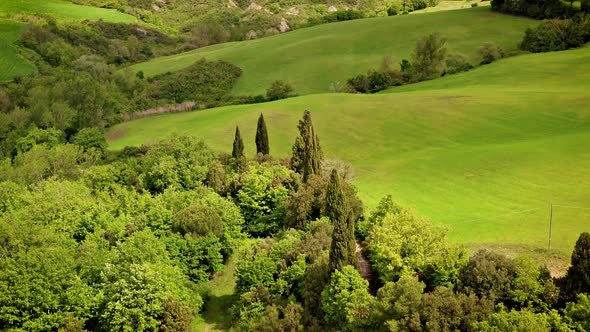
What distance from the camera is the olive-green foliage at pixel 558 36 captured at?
434 feet

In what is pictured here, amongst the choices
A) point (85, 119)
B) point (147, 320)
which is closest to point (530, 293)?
point (147, 320)

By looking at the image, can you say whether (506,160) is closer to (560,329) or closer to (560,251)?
(560,251)

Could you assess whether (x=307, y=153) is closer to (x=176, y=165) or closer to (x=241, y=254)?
(x=241, y=254)

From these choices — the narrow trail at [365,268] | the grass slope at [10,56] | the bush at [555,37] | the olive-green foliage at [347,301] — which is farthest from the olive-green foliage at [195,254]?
the grass slope at [10,56]

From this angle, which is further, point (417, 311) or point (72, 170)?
point (72, 170)

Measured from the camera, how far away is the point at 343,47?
16400 cm

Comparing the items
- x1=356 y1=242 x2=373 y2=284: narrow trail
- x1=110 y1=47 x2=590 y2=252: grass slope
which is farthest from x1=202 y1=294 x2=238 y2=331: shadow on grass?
Answer: x1=110 y1=47 x2=590 y2=252: grass slope

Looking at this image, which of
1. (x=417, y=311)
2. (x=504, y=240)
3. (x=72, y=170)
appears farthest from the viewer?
(x=72, y=170)

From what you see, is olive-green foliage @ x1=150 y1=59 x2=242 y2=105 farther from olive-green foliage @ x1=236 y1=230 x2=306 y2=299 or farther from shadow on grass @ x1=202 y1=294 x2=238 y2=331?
olive-green foliage @ x1=236 y1=230 x2=306 y2=299

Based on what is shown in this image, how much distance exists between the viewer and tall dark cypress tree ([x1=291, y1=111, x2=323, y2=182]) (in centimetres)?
6662

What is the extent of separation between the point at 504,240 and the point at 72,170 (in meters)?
58.8

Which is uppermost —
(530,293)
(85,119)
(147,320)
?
(85,119)

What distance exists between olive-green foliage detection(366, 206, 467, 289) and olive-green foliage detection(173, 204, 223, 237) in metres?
16.6

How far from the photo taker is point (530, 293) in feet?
132
